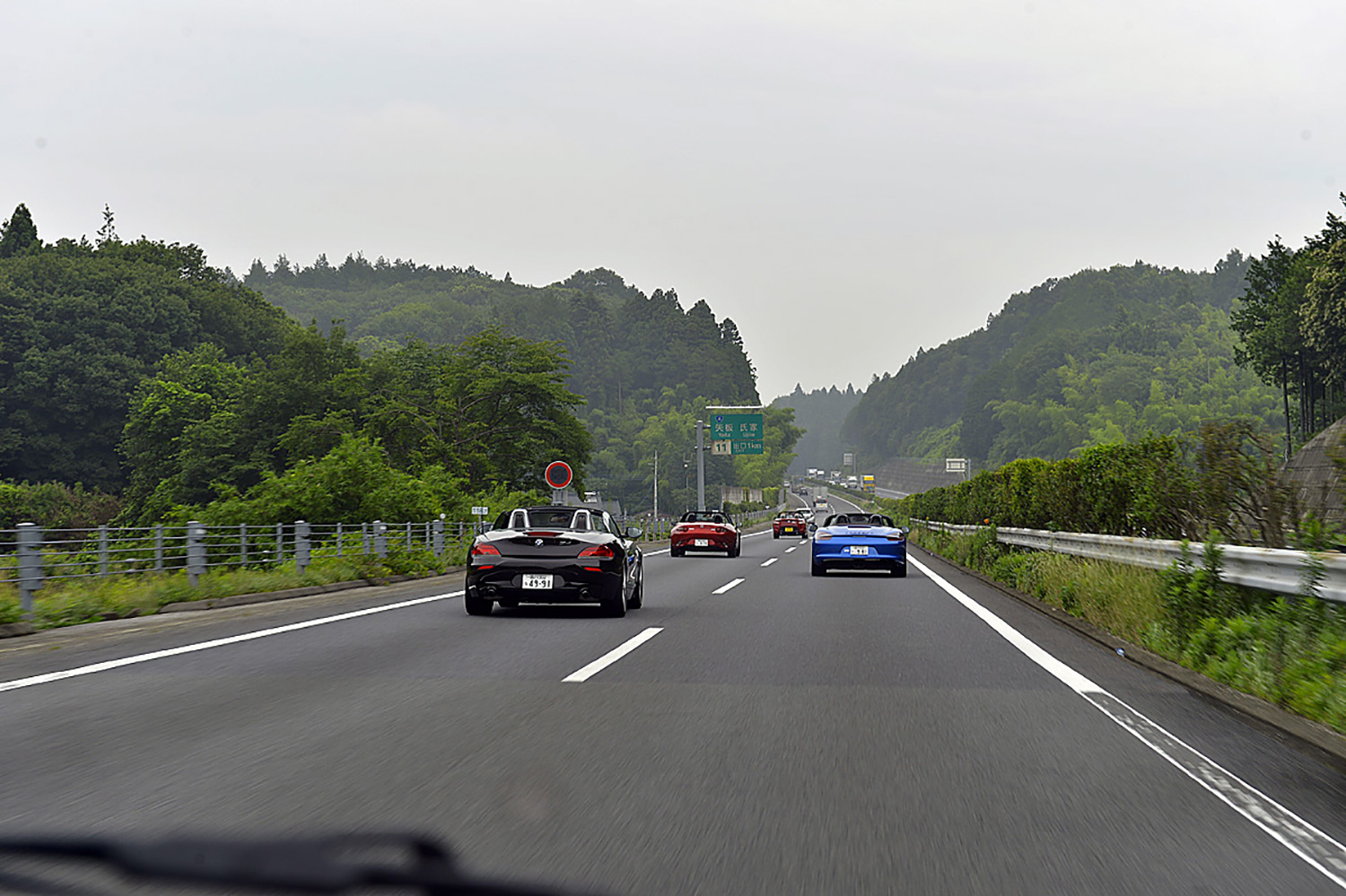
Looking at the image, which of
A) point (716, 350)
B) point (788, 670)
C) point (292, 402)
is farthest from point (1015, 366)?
point (788, 670)

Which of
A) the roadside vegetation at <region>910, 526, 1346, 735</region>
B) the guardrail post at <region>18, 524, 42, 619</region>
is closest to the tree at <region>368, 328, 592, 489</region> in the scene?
the guardrail post at <region>18, 524, 42, 619</region>

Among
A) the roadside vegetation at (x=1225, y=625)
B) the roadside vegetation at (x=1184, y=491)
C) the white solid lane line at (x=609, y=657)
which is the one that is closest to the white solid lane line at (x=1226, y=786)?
the roadside vegetation at (x=1225, y=625)

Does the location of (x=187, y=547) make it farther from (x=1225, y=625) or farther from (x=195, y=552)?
(x=1225, y=625)

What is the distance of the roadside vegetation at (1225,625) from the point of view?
7.09 meters

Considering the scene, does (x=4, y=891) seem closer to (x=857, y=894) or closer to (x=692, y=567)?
(x=857, y=894)

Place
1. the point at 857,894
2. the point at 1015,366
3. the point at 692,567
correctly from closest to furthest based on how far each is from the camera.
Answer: the point at 857,894, the point at 692,567, the point at 1015,366

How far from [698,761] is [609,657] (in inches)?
163

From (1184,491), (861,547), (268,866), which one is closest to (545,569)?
(1184,491)

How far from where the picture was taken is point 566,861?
13.2 feet

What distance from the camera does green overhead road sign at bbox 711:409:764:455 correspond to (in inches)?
2581

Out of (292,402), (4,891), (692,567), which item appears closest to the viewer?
(4,891)

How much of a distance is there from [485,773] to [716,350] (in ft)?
579

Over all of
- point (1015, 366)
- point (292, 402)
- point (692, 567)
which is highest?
point (1015, 366)

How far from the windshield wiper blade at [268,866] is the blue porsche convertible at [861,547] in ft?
64.0
